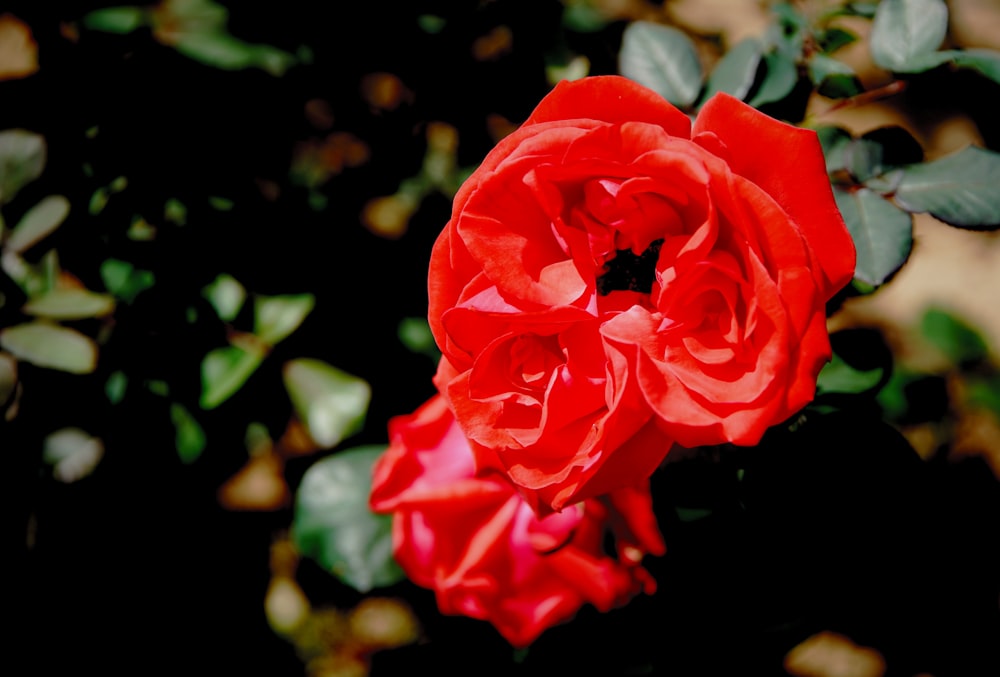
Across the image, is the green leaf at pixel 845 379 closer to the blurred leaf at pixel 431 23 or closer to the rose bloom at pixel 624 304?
the rose bloom at pixel 624 304

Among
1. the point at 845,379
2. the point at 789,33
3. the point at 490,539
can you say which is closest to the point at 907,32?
the point at 789,33

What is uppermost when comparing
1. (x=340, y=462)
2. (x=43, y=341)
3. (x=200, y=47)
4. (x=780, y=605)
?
(x=200, y=47)

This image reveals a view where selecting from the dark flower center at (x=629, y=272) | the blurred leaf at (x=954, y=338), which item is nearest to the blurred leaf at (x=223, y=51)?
the dark flower center at (x=629, y=272)

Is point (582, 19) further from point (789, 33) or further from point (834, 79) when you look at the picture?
point (834, 79)

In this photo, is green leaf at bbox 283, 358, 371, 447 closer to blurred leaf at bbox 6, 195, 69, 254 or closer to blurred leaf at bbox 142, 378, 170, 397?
blurred leaf at bbox 142, 378, 170, 397

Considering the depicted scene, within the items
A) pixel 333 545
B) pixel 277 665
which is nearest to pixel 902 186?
pixel 333 545

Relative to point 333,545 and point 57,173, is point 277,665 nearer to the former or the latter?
point 333,545

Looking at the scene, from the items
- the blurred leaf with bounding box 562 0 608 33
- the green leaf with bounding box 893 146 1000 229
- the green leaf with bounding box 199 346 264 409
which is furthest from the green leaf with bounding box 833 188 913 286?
the green leaf with bounding box 199 346 264 409
